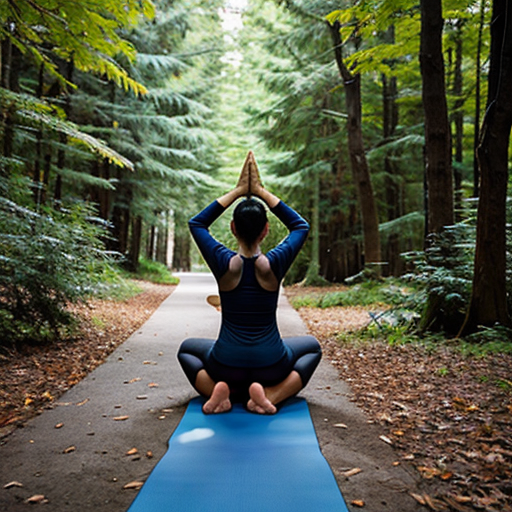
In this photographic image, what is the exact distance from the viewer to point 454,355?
5664mm

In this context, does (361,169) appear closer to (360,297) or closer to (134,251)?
(360,297)

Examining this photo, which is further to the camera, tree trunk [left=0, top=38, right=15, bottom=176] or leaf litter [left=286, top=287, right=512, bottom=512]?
tree trunk [left=0, top=38, right=15, bottom=176]

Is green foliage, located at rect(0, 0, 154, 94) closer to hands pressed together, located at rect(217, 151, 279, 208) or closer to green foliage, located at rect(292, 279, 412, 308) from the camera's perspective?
hands pressed together, located at rect(217, 151, 279, 208)

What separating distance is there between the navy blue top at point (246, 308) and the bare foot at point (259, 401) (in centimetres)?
20

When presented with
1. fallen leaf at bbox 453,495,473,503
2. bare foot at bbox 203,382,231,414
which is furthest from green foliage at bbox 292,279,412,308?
fallen leaf at bbox 453,495,473,503

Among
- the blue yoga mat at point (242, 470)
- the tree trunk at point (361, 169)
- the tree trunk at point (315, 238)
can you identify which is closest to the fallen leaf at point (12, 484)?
the blue yoga mat at point (242, 470)

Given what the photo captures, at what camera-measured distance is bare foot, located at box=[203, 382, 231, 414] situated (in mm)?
3658

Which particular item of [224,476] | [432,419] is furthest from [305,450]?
[432,419]

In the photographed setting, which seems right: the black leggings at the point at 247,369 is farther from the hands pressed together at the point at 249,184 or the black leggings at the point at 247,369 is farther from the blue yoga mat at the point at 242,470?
the hands pressed together at the point at 249,184

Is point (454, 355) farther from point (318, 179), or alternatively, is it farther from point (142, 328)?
point (318, 179)

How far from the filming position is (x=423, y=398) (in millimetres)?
4281

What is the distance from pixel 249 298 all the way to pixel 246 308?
9cm

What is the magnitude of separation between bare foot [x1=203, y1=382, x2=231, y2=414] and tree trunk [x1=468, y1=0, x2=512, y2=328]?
4.26 m

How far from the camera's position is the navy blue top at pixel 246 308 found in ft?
11.6
